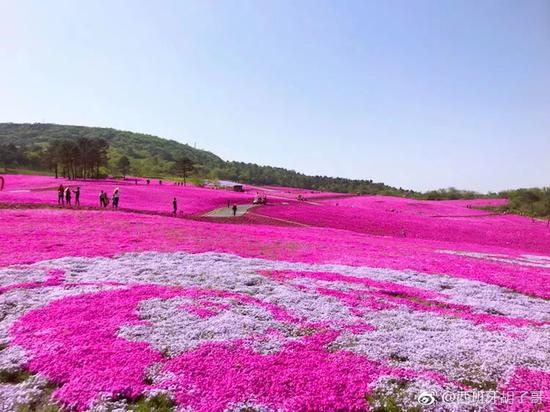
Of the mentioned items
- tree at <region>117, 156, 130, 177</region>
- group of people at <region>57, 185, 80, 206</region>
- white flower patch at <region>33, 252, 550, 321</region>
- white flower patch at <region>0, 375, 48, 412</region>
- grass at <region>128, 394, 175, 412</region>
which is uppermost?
tree at <region>117, 156, 130, 177</region>

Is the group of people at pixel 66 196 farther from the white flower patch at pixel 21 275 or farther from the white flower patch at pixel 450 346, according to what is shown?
the white flower patch at pixel 450 346

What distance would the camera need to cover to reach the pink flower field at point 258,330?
7.78 meters

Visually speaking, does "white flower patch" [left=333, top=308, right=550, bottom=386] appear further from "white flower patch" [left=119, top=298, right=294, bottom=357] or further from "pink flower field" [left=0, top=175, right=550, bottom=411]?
"white flower patch" [left=119, top=298, right=294, bottom=357]

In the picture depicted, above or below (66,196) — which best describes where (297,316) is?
below

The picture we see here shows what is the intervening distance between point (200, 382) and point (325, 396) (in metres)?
2.54

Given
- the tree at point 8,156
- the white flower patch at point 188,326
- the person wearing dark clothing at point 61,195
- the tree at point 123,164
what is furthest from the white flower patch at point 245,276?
the tree at point 8,156

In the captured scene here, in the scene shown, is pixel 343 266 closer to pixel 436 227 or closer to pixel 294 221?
pixel 294 221

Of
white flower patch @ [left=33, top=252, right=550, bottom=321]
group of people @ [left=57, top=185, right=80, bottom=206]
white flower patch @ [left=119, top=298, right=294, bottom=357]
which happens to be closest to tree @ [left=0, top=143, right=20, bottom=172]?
group of people @ [left=57, top=185, right=80, bottom=206]

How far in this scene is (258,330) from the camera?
Answer: 10.8m

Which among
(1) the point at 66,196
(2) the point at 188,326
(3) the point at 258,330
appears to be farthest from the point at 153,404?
(1) the point at 66,196

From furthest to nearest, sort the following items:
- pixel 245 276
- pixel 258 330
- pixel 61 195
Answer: pixel 61 195 → pixel 245 276 → pixel 258 330

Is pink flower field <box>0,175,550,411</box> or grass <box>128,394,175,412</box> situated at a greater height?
pink flower field <box>0,175,550,411</box>

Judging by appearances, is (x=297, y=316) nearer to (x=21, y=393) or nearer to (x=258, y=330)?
(x=258, y=330)

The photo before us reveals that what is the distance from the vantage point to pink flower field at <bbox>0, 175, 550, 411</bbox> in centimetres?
778
